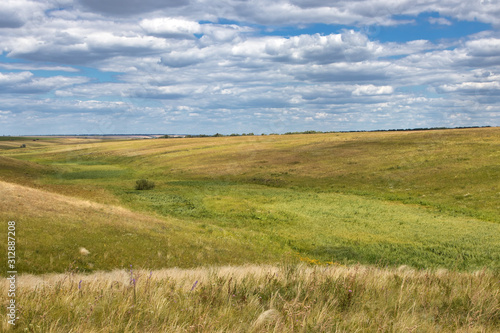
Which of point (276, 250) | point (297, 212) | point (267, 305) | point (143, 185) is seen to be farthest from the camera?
point (143, 185)

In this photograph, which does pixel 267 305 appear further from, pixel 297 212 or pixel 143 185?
pixel 143 185

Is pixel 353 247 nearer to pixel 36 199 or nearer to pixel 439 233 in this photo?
pixel 439 233

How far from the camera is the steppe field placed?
5488 mm

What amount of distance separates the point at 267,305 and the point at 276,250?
1664cm

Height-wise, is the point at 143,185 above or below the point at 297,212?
above

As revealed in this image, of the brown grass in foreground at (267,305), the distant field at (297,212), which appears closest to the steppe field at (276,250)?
the brown grass in foreground at (267,305)

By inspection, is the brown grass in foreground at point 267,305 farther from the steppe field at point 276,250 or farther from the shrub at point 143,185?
the shrub at point 143,185

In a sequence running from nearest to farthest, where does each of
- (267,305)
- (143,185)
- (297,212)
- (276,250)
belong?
(267,305), (276,250), (297,212), (143,185)

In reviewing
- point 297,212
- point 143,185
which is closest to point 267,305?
point 297,212

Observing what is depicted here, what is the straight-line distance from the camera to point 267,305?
20.1 ft

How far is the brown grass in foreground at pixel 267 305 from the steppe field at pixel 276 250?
0.03 metres

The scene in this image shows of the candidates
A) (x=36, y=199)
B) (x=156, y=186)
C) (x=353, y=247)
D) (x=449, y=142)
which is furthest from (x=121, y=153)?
(x=353, y=247)

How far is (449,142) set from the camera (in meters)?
76.4

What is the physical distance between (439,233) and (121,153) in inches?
4346
